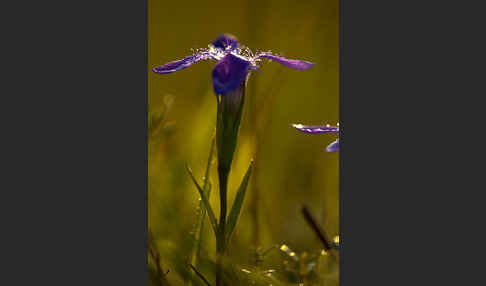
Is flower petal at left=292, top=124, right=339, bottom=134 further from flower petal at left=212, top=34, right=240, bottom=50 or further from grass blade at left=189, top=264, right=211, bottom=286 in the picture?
grass blade at left=189, top=264, right=211, bottom=286

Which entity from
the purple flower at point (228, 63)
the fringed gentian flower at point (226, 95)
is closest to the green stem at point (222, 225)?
the fringed gentian flower at point (226, 95)

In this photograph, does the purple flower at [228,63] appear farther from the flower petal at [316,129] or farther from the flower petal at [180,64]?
the flower petal at [316,129]

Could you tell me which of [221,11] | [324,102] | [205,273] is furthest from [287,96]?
[205,273]

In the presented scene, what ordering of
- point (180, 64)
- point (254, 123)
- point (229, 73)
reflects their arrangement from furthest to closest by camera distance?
point (254, 123), point (180, 64), point (229, 73)

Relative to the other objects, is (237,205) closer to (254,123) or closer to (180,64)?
(180,64)

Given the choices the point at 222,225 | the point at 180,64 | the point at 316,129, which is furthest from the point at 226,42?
the point at 222,225

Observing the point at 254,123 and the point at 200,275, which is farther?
the point at 254,123

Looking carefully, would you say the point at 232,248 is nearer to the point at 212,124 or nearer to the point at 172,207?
the point at 172,207
